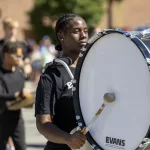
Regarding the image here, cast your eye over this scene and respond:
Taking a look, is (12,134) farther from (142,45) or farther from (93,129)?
(142,45)

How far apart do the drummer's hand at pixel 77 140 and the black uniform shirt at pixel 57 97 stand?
0.28 meters

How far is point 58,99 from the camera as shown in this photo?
131 inches

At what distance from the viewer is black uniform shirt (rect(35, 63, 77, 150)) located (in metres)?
3.25

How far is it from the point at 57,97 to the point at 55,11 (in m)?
34.9

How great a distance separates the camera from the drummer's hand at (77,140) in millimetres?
3010

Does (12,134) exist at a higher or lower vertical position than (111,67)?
lower

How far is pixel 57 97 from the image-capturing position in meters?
3.31

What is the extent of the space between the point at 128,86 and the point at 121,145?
0.30 meters

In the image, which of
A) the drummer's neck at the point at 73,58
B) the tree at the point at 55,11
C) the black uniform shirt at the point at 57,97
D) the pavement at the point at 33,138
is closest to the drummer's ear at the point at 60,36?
the drummer's neck at the point at 73,58

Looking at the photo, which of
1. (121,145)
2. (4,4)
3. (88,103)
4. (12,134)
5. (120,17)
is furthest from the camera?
(120,17)

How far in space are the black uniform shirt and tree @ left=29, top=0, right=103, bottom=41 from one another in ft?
108

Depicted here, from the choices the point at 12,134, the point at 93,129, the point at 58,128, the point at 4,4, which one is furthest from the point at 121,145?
the point at 4,4

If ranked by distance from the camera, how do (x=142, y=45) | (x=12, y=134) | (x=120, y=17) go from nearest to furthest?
1. (x=142, y=45)
2. (x=12, y=134)
3. (x=120, y=17)

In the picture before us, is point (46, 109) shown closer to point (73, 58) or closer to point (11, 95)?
point (73, 58)
